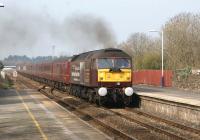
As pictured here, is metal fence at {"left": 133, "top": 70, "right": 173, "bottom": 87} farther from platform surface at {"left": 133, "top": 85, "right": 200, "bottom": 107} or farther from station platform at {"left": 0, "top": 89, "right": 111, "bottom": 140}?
station platform at {"left": 0, "top": 89, "right": 111, "bottom": 140}

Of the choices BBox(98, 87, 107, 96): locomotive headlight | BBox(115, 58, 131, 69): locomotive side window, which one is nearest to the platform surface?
BBox(115, 58, 131, 69): locomotive side window

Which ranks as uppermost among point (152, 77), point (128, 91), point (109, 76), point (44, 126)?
point (109, 76)

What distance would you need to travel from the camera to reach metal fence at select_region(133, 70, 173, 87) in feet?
181

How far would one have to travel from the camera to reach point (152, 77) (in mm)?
61438

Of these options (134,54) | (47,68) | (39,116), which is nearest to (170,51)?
(47,68)

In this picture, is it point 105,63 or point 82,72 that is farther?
point 82,72

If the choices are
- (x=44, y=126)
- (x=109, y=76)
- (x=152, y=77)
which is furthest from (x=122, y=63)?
(x=152, y=77)

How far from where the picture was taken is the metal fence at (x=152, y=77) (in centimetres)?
5505

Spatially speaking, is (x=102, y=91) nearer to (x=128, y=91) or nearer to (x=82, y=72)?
(x=128, y=91)

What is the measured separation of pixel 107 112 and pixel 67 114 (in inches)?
124

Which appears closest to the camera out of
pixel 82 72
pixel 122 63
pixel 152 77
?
pixel 122 63

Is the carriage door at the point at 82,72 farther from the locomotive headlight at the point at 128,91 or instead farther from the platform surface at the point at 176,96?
the locomotive headlight at the point at 128,91

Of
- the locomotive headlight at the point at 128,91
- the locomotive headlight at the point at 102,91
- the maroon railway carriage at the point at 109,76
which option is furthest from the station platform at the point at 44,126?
the locomotive headlight at the point at 128,91

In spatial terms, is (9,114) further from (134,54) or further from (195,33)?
(134,54)
